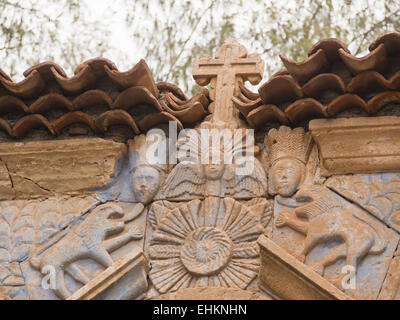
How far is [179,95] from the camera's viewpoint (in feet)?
15.6

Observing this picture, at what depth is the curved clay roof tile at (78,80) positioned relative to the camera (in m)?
4.44

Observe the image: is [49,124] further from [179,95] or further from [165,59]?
[165,59]

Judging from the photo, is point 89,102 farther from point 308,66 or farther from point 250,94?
point 308,66

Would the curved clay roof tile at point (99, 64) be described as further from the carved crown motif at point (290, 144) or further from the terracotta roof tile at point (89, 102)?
the carved crown motif at point (290, 144)

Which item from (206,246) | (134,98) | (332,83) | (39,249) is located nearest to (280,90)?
(332,83)

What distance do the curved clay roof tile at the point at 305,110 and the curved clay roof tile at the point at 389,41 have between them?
0.38 metres

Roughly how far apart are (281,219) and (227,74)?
994 millimetres

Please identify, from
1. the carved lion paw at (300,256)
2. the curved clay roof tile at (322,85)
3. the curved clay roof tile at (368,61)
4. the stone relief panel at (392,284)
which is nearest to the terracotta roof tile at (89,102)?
the curved clay roof tile at (322,85)

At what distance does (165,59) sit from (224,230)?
3333 millimetres

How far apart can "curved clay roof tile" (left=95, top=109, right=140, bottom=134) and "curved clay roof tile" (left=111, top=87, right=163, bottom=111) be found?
0.04 m

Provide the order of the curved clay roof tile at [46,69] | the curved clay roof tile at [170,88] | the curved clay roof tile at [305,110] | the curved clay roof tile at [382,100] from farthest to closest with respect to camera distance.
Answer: the curved clay roof tile at [170,88]
the curved clay roof tile at [46,69]
the curved clay roof tile at [305,110]
the curved clay roof tile at [382,100]

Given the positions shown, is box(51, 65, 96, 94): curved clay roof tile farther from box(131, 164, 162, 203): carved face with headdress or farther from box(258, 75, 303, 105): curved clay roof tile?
box(258, 75, 303, 105): curved clay roof tile

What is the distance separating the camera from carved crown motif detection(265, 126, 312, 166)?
14.4 ft
